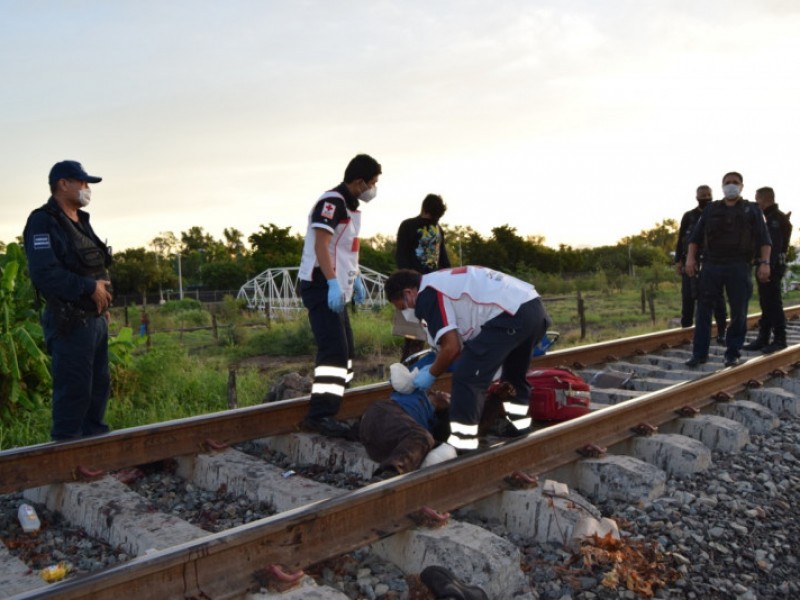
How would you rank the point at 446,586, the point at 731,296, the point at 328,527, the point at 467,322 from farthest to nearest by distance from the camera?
the point at 731,296 < the point at 467,322 < the point at 328,527 < the point at 446,586

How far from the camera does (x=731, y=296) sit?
8.31 meters

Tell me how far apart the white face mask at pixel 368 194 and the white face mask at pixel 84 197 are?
1824mm

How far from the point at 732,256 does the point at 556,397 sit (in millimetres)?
3717

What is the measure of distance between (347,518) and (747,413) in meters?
4.04

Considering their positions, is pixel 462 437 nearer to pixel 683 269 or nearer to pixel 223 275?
pixel 683 269

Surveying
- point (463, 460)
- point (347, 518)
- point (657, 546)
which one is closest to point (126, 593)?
point (347, 518)

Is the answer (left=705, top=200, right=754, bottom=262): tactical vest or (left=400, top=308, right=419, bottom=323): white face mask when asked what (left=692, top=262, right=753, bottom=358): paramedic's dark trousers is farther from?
(left=400, top=308, right=419, bottom=323): white face mask

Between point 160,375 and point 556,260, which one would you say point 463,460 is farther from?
point 556,260

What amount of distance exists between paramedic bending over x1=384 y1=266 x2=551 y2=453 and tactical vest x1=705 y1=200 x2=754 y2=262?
417 cm

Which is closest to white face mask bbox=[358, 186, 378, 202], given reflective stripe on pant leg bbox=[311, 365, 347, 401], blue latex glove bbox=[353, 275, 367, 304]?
blue latex glove bbox=[353, 275, 367, 304]

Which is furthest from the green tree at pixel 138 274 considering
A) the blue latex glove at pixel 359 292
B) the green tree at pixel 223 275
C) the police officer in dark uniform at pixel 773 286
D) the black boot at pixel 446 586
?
the black boot at pixel 446 586

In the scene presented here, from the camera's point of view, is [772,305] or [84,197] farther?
[772,305]

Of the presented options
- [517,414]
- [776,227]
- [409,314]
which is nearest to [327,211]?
[409,314]

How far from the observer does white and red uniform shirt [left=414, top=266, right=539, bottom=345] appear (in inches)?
181
